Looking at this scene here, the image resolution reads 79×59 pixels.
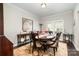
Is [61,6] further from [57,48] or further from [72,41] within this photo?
[57,48]

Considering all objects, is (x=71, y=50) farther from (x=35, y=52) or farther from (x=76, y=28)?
(x=35, y=52)

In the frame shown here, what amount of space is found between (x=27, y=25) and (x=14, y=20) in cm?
34

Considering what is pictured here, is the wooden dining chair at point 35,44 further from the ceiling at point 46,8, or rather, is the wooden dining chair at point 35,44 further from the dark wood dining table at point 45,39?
the ceiling at point 46,8

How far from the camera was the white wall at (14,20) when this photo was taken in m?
1.63

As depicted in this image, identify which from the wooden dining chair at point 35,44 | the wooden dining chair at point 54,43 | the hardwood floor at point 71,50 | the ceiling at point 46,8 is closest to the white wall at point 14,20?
the ceiling at point 46,8

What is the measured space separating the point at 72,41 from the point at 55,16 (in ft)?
2.46

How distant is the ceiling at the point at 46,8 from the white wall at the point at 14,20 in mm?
106

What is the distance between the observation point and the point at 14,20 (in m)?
1.76

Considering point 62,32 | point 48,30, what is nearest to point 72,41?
point 62,32

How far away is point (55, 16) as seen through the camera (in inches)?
72.9

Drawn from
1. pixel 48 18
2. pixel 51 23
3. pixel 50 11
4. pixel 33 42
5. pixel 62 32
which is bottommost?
pixel 33 42

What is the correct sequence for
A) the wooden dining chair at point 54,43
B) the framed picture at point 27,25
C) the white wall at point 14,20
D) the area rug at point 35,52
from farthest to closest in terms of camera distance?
the wooden dining chair at point 54,43
the framed picture at point 27,25
the area rug at point 35,52
the white wall at point 14,20

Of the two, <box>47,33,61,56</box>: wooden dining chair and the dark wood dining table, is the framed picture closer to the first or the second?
the dark wood dining table

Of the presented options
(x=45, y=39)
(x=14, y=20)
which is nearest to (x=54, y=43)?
(x=45, y=39)
